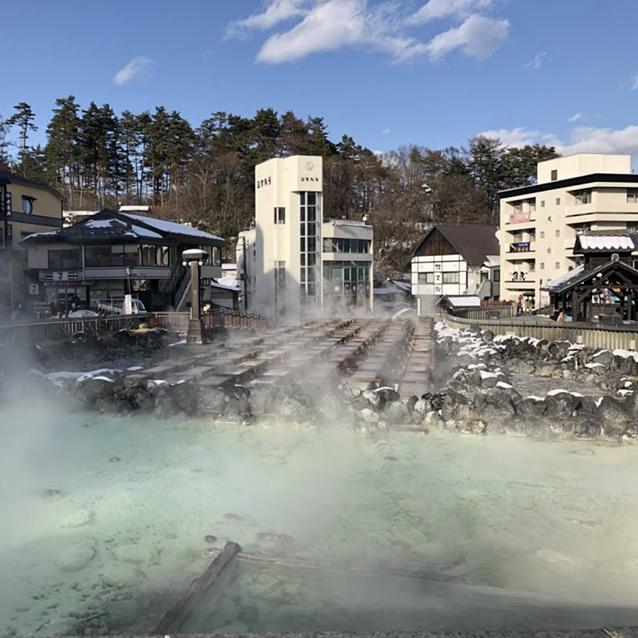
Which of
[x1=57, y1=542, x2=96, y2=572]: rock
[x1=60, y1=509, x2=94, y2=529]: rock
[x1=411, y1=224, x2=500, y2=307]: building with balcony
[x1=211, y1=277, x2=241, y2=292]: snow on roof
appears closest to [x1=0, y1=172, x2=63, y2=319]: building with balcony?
[x1=211, y1=277, x2=241, y2=292]: snow on roof

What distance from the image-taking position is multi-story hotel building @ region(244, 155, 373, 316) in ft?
111

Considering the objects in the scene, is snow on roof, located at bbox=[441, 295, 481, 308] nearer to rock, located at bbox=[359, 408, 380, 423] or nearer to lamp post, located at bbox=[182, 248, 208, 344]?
lamp post, located at bbox=[182, 248, 208, 344]

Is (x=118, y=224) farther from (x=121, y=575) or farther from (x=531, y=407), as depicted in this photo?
(x=121, y=575)

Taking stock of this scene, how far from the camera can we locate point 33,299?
29.5 m

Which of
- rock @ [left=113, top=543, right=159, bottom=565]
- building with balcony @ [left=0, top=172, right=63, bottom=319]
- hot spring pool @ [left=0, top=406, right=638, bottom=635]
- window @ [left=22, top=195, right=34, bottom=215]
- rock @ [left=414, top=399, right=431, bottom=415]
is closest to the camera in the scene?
hot spring pool @ [left=0, top=406, right=638, bottom=635]

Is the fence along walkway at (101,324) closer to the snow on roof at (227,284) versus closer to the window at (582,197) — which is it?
the snow on roof at (227,284)

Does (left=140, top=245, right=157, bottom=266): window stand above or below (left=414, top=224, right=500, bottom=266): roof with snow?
below

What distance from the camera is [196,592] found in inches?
183

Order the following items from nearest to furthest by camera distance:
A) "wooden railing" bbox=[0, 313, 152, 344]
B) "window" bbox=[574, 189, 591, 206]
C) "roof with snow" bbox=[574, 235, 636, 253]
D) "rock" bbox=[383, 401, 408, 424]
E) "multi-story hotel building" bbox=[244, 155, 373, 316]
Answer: "rock" bbox=[383, 401, 408, 424] → "wooden railing" bbox=[0, 313, 152, 344] → "roof with snow" bbox=[574, 235, 636, 253] → "multi-story hotel building" bbox=[244, 155, 373, 316] → "window" bbox=[574, 189, 591, 206]

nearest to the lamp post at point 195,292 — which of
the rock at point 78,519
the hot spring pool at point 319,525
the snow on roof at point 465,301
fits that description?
the hot spring pool at point 319,525

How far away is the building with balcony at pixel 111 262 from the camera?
27.3 meters

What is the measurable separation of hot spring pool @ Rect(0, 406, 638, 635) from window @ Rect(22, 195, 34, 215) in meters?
27.2

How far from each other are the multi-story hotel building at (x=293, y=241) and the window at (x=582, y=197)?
16.1m

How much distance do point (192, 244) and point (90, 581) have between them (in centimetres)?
2705
